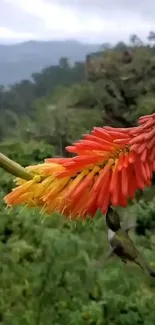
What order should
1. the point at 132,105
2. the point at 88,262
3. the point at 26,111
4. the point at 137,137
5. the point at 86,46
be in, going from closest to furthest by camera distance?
the point at 137,137 → the point at 88,262 → the point at 132,105 → the point at 26,111 → the point at 86,46

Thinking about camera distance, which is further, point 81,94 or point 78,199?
point 81,94

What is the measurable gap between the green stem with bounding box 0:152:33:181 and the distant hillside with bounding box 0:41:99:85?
839 inches

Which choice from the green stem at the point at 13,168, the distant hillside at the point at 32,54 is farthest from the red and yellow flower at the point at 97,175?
the distant hillside at the point at 32,54

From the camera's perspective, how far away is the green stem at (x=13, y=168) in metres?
0.56

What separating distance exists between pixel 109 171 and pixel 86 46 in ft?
90.6

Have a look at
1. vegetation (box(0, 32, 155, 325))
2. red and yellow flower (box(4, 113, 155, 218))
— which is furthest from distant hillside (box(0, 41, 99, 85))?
red and yellow flower (box(4, 113, 155, 218))

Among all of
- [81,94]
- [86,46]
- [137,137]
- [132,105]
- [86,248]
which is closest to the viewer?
[137,137]

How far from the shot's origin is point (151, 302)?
8.71 ft

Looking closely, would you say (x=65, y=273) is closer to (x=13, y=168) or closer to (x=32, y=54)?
(x=13, y=168)

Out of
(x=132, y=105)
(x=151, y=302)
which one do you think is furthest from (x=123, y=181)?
(x=132, y=105)

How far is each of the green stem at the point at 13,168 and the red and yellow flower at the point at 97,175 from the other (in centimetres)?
1

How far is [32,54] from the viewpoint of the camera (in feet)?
90.6

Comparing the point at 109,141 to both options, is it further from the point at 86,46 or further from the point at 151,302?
the point at 86,46

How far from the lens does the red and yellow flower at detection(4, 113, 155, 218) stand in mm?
555
